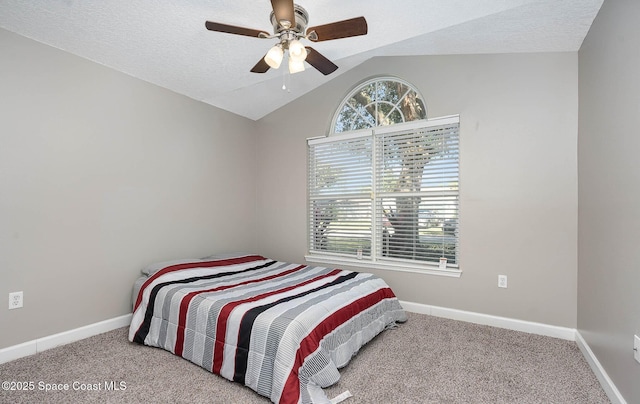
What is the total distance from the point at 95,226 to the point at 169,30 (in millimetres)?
1735

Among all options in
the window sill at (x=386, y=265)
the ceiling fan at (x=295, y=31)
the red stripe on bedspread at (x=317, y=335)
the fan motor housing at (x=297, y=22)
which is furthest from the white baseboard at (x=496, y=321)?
the fan motor housing at (x=297, y=22)

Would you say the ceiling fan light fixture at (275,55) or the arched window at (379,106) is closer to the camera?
the ceiling fan light fixture at (275,55)

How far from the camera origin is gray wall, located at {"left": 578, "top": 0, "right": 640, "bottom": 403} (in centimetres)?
155

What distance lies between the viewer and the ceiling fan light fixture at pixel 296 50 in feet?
6.14

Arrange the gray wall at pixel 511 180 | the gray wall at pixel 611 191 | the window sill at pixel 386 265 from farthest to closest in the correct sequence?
the window sill at pixel 386 265 → the gray wall at pixel 511 180 → the gray wall at pixel 611 191

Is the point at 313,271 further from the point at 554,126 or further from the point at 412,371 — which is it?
the point at 554,126

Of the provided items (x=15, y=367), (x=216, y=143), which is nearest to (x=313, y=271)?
(x=216, y=143)

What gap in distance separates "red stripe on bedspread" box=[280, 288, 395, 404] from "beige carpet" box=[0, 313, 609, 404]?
24 centimetres

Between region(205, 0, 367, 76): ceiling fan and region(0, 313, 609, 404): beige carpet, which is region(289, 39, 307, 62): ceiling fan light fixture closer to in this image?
region(205, 0, 367, 76): ceiling fan

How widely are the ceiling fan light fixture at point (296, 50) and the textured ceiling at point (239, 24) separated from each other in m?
0.42

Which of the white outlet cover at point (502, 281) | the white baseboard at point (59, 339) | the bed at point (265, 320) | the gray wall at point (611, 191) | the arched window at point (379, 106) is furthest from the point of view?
the arched window at point (379, 106)

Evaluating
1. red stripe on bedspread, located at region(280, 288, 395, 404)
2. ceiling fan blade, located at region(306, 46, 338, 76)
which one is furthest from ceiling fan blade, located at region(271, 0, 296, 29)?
red stripe on bedspread, located at region(280, 288, 395, 404)

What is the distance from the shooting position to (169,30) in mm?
2299

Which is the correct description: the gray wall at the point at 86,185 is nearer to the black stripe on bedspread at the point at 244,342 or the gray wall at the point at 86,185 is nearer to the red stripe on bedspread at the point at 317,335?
the black stripe on bedspread at the point at 244,342
